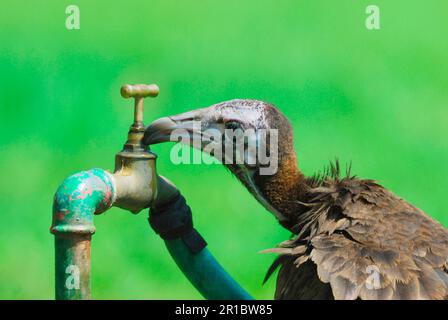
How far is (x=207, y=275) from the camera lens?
6004mm

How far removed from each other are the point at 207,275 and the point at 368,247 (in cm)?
99

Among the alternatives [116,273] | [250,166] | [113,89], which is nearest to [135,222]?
[116,273]

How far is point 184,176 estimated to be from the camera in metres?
9.38

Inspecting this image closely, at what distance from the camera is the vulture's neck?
20.2 feet

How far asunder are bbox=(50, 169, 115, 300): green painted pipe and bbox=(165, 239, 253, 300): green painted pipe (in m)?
0.94

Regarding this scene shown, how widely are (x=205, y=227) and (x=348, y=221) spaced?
3523 millimetres

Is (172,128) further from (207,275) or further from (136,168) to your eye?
(207,275)

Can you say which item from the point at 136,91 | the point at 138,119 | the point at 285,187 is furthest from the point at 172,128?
the point at 285,187

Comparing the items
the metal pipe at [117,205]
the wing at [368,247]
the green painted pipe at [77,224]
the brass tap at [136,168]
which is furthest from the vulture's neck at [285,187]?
the green painted pipe at [77,224]

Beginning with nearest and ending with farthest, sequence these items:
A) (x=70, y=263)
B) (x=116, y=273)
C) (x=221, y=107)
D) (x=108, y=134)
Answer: (x=70, y=263)
(x=221, y=107)
(x=116, y=273)
(x=108, y=134)

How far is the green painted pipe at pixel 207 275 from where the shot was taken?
5980mm

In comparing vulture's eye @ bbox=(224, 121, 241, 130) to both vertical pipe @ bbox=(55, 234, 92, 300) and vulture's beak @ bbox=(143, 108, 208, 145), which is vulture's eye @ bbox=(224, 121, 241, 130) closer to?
vulture's beak @ bbox=(143, 108, 208, 145)

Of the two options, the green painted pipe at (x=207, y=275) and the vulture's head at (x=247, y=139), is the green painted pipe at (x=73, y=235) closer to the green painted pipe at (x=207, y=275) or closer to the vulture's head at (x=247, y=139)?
the vulture's head at (x=247, y=139)

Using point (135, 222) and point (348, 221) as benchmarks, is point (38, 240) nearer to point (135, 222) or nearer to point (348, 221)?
point (135, 222)
